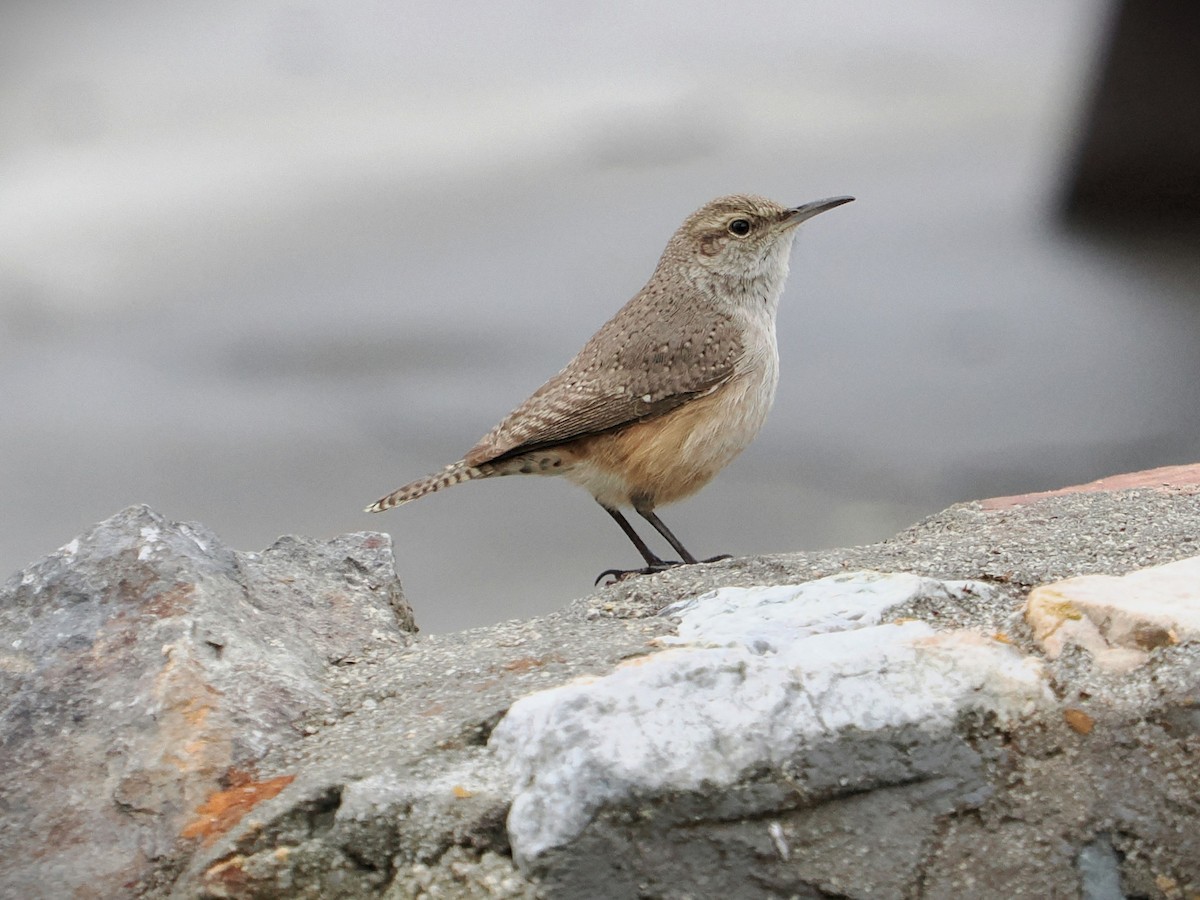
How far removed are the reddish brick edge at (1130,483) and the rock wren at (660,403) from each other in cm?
127

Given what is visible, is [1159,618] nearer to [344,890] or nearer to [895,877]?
[895,877]

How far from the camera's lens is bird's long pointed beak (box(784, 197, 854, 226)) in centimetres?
543

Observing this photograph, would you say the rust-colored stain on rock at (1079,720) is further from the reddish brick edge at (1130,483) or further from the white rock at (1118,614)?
the reddish brick edge at (1130,483)

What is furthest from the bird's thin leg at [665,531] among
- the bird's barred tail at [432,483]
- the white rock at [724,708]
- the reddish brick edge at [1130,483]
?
the white rock at [724,708]

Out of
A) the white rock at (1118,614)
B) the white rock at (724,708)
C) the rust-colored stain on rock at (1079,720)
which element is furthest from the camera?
the white rock at (1118,614)

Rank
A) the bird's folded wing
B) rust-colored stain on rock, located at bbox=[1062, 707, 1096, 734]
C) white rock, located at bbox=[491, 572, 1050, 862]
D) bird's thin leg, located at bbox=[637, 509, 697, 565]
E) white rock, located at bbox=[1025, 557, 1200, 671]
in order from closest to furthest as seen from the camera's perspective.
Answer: white rock, located at bbox=[491, 572, 1050, 862], rust-colored stain on rock, located at bbox=[1062, 707, 1096, 734], white rock, located at bbox=[1025, 557, 1200, 671], the bird's folded wing, bird's thin leg, located at bbox=[637, 509, 697, 565]

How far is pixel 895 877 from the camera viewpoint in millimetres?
2738

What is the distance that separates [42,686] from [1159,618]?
295 cm

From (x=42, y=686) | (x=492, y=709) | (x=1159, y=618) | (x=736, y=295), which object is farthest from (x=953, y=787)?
(x=736, y=295)

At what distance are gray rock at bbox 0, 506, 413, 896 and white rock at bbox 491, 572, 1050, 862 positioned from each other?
0.71m

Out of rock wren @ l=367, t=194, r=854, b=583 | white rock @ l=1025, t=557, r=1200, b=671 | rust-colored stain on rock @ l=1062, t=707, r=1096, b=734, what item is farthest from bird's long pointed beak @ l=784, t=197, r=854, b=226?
rust-colored stain on rock @ l=1062, t=707, r=1096, b=734

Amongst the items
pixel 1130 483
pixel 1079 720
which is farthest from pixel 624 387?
pixel 1079 720

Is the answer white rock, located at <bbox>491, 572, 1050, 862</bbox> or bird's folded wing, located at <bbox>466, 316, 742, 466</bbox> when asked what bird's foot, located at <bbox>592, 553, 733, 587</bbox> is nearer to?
bird's folded wing, located at <bbox>466, 316, 742, 466</bbox>

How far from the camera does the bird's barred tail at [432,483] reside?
5109 mm
